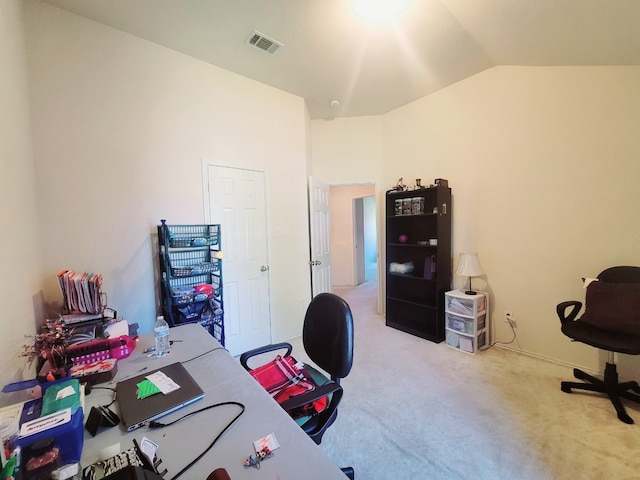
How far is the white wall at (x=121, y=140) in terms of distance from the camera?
1.95m

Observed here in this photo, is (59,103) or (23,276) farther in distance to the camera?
(59,103)

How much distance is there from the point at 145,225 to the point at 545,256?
3.82 metres

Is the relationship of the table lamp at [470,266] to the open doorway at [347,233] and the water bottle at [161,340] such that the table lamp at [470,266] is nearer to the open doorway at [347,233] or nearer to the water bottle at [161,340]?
the water bottle at [161,340]

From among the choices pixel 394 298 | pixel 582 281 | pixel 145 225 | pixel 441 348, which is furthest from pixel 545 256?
pixel 145 225

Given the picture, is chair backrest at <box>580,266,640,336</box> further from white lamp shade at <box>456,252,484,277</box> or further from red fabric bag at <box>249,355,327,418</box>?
red fabric bag at <box>249,355,327,418</box>

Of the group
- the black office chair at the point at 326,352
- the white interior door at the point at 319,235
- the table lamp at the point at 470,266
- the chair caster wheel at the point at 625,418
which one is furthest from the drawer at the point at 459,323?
the black office chair at the point at 326,352

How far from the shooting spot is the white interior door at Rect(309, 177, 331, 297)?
3.57 meters

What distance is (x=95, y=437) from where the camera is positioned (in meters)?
0.92

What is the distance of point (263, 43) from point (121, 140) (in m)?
1.50

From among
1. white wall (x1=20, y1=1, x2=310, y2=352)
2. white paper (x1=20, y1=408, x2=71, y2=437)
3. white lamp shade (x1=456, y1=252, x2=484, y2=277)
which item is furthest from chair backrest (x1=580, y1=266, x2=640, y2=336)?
white wall (x1=20, y1=1, x2=310, y2=352)

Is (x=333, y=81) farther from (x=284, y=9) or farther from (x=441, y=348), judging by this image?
(x=441, y=348)

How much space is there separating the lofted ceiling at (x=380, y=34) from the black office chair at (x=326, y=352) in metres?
2.19

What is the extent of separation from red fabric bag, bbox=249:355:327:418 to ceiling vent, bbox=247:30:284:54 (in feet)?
8.56

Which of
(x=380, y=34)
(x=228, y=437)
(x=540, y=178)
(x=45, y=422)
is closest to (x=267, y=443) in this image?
(x=228, y=437)
